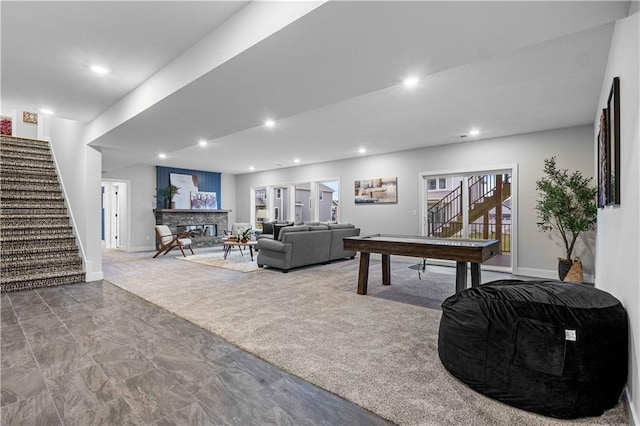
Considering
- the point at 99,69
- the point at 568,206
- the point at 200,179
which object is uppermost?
the point at 99,69

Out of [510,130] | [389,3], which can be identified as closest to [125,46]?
[389,3]

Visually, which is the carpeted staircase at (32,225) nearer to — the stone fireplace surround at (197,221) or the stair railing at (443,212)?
the stone fireplace surround at (197,221)

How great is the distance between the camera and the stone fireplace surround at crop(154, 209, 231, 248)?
942 cm

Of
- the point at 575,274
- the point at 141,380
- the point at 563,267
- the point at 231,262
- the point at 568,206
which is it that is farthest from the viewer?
the point at 231,262

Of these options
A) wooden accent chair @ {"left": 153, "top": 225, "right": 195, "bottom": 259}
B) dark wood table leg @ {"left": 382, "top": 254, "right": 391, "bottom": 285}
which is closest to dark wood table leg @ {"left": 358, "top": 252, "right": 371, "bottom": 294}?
dark wood table leg @ {"left": 382, "top": 254, "right": 391, "bottom": 285}

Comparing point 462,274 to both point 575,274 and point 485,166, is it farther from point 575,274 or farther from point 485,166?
point 485,166

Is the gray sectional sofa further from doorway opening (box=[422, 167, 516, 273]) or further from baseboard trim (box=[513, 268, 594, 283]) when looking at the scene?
baseboard trim (box=[513, 268, 594, 283])

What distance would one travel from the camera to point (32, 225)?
5.05 meters

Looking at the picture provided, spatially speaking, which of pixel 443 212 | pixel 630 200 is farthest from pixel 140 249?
pixel 630 200

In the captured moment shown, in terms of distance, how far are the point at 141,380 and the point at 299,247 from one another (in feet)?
12.7

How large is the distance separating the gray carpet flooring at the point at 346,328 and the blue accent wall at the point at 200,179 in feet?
14.7

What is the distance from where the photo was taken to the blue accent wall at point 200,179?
9570 millimetres

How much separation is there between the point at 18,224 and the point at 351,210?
21.5 ft

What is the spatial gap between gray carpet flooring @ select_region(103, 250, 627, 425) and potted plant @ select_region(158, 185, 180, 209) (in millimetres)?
4123
